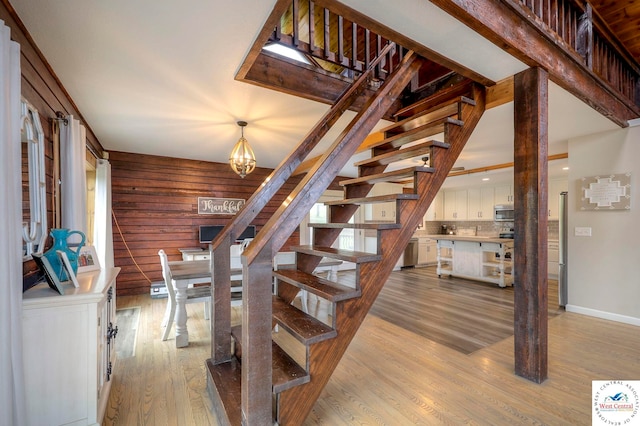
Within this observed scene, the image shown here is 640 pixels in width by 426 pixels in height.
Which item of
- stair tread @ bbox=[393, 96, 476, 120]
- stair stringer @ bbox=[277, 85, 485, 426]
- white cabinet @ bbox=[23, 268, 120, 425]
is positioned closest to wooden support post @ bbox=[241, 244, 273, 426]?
stair stringer @ bbox=[277, 85, 485, 426]

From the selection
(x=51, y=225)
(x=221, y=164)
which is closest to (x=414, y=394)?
(x=51, y=225)

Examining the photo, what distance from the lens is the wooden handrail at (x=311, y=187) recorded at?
1.31m

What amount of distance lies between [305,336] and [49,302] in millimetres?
1263

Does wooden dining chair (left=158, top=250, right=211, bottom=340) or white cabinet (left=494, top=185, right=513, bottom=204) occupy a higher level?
white cabinet (left=494, top=185, right=513, bottom=204)

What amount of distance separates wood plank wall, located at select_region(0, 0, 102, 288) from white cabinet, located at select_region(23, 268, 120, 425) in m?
0.36

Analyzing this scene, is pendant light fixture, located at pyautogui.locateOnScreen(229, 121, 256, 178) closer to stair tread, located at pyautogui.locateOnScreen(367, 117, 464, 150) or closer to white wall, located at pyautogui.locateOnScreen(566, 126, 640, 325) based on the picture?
stair tread, located at pyautogui.locateOnScreen(367, 117, 464, 150)

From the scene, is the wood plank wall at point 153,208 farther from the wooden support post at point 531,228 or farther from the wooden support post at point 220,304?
the wooden support post at point 531,228

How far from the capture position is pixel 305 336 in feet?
4.69

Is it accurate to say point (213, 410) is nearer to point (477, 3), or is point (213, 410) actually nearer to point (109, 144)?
point (477, 3)

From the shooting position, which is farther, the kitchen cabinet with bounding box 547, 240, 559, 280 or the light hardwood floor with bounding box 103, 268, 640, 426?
the kitchen cabinet with bounding box 547, 240, 559, 280

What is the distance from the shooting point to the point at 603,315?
332 cm

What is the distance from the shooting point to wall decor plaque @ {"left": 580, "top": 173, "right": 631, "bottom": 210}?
319 centimetres

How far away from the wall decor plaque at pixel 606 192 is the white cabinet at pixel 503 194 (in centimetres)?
330

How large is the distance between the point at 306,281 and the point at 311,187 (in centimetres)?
65
